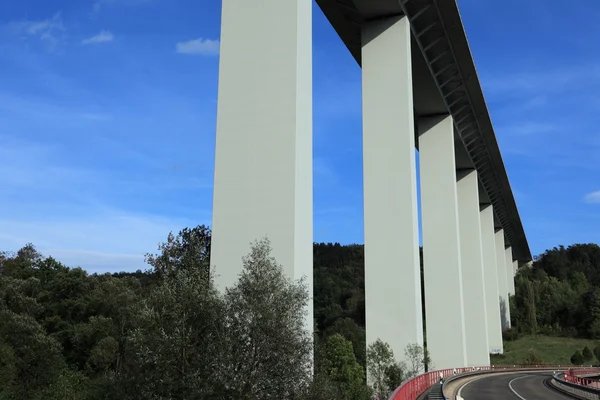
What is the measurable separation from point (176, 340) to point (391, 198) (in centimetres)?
1227

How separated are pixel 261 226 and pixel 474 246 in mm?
29368

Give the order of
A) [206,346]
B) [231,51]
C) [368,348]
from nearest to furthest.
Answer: [206,346], [231,51], [368,348]

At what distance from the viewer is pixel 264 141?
34.4 feet

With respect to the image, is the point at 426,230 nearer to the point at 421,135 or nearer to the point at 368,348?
the point at 421,135

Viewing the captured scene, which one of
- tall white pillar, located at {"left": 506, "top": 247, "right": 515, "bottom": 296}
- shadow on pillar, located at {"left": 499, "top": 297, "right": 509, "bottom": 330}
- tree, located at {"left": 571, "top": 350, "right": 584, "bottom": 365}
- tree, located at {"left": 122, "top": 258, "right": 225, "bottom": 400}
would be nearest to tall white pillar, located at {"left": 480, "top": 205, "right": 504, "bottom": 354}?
tree, located at {"left": 571, "top": 350, "right": 584, "bottom": 365}

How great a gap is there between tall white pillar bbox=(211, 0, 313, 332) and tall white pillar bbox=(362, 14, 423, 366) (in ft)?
27.4

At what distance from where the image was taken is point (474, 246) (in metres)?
36.9

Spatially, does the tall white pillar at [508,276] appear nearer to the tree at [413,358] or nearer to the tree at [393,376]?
the tree at [413,358]

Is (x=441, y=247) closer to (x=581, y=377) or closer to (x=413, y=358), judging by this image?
(x=581, y=377)

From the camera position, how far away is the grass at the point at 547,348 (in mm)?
59094

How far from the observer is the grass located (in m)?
59.1

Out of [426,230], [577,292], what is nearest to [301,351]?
[426,230]

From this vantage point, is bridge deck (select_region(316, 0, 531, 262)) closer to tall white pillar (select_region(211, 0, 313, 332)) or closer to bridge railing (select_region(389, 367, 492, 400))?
tall white pillar (select_region(211, 0, 313, 332))

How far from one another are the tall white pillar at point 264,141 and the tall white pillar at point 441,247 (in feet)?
57.6
